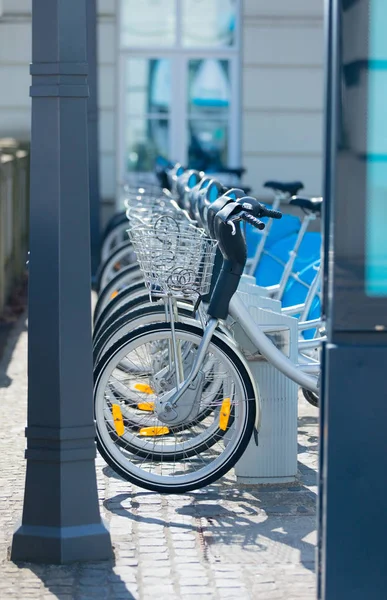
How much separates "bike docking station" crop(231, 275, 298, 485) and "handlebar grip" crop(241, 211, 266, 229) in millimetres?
596

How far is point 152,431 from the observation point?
17.4 feet

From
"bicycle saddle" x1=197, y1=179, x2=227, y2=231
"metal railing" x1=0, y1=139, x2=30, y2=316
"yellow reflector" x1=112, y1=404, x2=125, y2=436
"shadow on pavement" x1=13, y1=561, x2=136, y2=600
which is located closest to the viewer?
"shadow on pavement" x1=13, y1=561, x2=136, y2=600

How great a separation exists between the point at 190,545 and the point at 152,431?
948 mm

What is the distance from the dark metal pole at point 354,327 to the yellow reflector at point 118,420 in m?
1.73

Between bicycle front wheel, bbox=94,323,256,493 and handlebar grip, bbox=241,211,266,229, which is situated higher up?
handlebar grip, bbox=241,211,266,229

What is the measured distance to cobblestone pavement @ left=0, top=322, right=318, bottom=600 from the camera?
3.97 m

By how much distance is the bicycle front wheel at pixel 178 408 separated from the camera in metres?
4.96

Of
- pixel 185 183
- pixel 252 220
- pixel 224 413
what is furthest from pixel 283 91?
pixel 252 220

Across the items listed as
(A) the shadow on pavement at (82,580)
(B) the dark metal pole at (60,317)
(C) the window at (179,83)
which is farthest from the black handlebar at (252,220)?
(C) the window at (179,83)

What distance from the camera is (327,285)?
11.4 ft

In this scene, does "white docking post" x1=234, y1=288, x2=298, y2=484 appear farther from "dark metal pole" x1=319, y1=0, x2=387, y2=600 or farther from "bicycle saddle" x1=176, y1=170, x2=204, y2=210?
"bicycle saddle" x1=176, y1=170, x2=204, y2=210

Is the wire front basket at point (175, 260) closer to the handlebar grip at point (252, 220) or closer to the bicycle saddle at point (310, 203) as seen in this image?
A: the handlebar grip at point (252, 220)

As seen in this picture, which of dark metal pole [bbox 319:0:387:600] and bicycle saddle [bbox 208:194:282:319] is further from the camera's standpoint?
bicycle saddle [bbox 208:194:282:319]

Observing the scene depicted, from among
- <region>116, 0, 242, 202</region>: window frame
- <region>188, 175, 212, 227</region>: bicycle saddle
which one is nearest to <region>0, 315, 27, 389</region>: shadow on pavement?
<region>188, 175, 212, 227</region>: bicycle saddle
